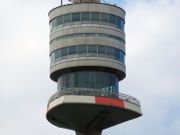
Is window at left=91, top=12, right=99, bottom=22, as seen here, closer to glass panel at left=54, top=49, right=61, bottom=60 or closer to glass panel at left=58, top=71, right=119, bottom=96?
glass panel at left=54, top=49, right=61, bottom=60

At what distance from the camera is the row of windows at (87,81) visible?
15050cm

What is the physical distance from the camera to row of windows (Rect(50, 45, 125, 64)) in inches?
5906

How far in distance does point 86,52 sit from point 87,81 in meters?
4.80

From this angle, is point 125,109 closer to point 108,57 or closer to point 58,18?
point 108,57

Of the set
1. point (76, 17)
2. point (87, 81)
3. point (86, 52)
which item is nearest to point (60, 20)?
point (76, 17)

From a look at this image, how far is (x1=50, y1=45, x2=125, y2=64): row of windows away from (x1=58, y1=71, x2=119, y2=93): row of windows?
306 cm

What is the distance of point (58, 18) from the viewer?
15400cm

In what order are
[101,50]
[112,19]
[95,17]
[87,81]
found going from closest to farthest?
1. [87,81]
2. [101,50]
3. [95,17]
4. [112,19]

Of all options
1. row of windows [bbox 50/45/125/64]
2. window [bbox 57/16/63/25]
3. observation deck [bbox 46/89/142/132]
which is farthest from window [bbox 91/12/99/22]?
observation deck [bbox 46/89/142/132]

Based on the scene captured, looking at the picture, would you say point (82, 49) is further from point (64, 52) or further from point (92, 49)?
point (64, 52)

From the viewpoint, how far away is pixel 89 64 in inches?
5886

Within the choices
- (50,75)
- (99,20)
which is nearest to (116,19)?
(99,20)

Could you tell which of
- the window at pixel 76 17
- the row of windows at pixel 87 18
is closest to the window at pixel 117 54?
the row of windows at pixel 87 18

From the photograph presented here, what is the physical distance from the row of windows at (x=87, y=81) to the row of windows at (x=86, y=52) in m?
3.06
